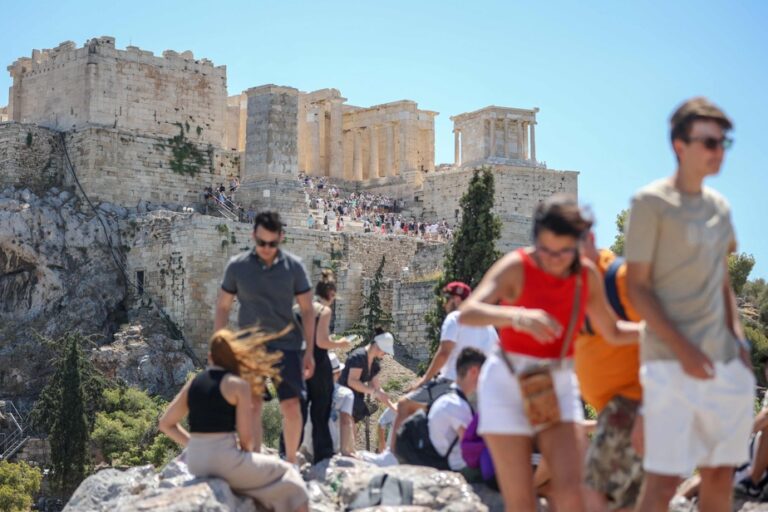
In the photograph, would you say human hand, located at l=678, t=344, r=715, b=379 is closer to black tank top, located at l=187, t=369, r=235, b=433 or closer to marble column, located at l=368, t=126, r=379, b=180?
black tank top, located at l=187, t=369, r=235, b=433

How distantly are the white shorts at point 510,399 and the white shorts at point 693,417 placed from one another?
0.34m

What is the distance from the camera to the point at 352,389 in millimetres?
12289

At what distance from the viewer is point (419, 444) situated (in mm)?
9547

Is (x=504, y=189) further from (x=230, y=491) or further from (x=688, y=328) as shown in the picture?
(x=688, y=328)

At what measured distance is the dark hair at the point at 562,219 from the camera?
629 centimetres

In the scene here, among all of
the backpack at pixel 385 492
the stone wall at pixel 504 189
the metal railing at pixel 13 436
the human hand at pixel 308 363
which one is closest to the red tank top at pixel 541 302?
the backpack at pixel 385 492

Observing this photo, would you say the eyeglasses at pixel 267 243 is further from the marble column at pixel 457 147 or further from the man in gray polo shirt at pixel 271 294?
the marble column at pixel 457 147

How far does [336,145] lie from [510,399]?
4508 centimetres

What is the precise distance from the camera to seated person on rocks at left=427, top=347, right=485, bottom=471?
30.4ft

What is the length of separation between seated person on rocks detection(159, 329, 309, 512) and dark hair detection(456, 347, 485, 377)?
155cm

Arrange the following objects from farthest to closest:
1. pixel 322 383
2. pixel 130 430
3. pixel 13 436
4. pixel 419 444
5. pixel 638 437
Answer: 1. pixel 13 436
2. pixel 130 430
3. pixel 322 383
4. pixel 419 444
5. pixel 638 437

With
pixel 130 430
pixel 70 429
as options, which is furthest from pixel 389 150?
pixel 70 429

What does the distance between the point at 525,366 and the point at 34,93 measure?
3472 cm

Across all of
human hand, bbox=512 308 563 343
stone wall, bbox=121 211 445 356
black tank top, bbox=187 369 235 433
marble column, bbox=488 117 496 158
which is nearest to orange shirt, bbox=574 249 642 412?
human hand, bbox=512 308 563 343
